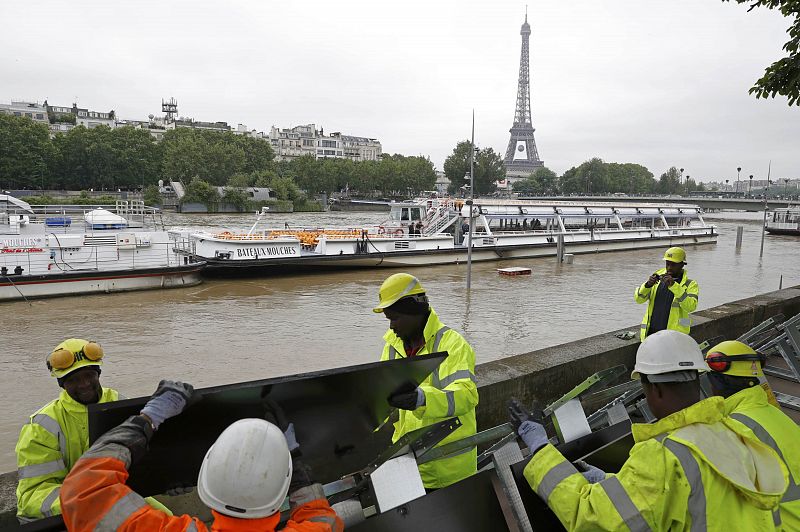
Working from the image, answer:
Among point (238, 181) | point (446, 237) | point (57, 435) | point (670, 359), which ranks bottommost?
point (446, 237)

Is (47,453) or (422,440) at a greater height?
(422,440)

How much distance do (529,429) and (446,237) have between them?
24581mm

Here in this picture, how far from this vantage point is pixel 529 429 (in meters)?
2.02

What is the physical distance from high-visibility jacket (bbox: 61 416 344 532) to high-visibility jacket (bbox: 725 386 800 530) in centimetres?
183

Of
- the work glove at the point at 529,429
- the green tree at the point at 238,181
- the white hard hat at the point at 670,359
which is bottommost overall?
the work glove at the point at 529,429

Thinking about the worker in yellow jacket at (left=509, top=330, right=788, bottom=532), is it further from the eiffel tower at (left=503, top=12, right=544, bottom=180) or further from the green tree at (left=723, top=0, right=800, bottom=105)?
the eiffel tower at (left=503, top=12, right=544, bottom=180)

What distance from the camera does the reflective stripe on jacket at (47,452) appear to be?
7.63 feet

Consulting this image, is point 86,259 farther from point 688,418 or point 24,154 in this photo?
point 24,154

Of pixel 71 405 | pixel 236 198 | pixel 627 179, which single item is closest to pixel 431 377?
pixel 71 405

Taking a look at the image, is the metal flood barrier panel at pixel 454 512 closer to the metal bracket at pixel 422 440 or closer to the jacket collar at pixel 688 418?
the metal bracket at pixel 422 440

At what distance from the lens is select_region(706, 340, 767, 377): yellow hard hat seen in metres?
2.83

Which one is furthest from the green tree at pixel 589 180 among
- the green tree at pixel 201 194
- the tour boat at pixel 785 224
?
the green tree at pixel 201 194

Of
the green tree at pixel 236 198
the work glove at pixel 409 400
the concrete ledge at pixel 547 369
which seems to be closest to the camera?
the work glove at pixel 409 400

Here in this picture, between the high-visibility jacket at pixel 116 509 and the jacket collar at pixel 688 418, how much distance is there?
3.70ft
